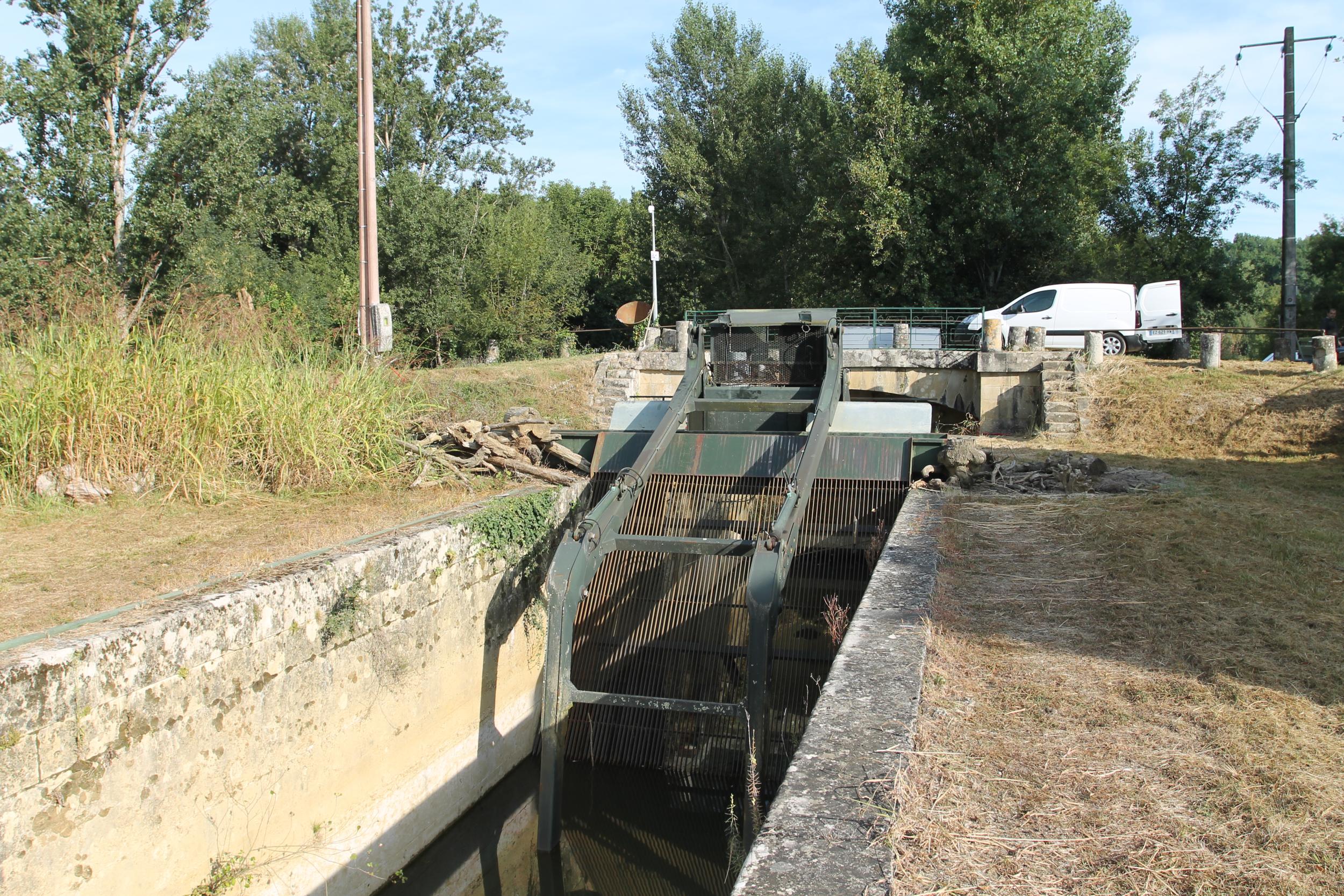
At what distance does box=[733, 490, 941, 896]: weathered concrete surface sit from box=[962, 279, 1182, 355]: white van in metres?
14.7

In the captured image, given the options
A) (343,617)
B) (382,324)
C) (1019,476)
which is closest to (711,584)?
(343,617)

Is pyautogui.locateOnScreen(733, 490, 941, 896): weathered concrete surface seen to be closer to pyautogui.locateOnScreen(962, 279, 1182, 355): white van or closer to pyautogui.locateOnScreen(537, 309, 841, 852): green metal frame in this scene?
pyautogui.locateOnScreen(537, 309, 841, 852): green metal frame

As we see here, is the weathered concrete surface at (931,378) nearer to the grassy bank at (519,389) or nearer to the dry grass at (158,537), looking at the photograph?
A: the grassy bank at (519,389)

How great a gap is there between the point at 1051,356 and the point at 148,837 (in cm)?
1469

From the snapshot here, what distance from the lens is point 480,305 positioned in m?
28.6

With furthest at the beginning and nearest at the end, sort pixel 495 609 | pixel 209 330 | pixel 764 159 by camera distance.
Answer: pixel 764 159 → pixel 209 330 → pixel 495 609

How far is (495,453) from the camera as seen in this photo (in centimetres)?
899

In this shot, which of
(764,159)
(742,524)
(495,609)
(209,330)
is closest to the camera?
(495,609)

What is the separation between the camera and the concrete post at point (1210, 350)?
15242 mm

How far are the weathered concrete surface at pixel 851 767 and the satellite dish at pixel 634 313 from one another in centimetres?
1852

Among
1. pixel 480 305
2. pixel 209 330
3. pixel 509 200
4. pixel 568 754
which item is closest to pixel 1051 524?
pixel 568 754

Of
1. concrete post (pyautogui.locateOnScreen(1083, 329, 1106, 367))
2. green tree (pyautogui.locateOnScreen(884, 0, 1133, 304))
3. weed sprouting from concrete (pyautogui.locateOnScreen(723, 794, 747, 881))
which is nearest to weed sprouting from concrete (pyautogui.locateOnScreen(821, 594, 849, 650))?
weed sprouting from concrete (pyautogui.locateOnScreen(723, 794, 747, 881))

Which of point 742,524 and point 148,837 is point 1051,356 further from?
point 148,837

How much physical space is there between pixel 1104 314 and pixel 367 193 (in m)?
13.1
